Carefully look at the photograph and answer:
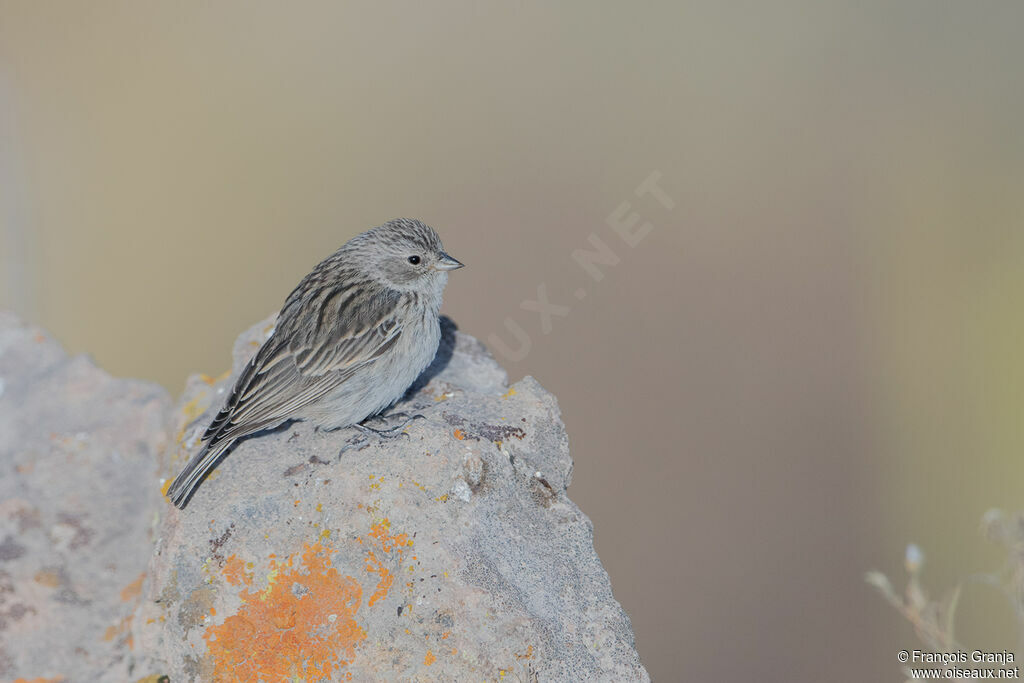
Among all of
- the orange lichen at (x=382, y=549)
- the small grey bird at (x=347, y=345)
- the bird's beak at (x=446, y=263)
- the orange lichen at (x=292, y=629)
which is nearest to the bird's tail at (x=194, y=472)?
the small grey bird at (x=347, y=345)

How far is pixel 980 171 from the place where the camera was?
11.3 meters

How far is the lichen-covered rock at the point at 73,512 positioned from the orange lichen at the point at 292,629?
0.81 meters

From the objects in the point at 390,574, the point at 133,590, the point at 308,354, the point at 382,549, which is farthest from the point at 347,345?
the point at 133,590

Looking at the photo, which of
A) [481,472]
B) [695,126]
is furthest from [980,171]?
[481,472]

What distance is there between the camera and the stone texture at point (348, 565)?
172 inches

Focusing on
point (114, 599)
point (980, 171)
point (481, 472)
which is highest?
point (980, 171)

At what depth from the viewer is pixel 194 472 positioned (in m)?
4.96

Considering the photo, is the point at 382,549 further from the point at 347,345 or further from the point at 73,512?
the point at 73,512

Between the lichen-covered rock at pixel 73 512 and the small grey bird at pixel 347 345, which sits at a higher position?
the small grey bird at pixel 347 345

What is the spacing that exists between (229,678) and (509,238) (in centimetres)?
736

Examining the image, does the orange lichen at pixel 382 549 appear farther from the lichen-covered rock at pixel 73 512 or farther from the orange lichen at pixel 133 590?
the orange lichen at pixel 133 590

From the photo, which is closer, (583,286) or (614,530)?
(614,530)

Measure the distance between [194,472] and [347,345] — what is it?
1.03 m

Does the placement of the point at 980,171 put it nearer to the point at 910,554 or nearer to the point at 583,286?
the point at 583,286
